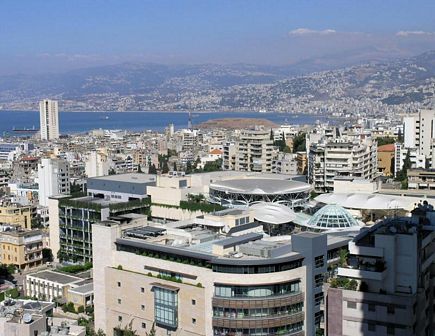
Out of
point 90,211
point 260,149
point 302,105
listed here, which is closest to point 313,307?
point 90,211

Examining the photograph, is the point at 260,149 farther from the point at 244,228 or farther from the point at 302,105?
the point at 302,105

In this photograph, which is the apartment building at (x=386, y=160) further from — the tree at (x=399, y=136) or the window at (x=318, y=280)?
the window at (x=318, y=280)

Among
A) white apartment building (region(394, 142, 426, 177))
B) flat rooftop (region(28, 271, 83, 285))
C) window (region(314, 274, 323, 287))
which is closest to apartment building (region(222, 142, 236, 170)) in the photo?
white apartment building (region(394, 142, 426, 177))

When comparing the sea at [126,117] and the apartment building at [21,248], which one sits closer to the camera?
the apartment building at [21,248]

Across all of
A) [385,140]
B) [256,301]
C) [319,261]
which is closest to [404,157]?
[385,140]

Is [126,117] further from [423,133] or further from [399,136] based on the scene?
[423,133]

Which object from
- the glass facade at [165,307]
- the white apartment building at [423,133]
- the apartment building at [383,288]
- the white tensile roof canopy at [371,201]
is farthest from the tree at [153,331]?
the white apartment building at [423,133]
